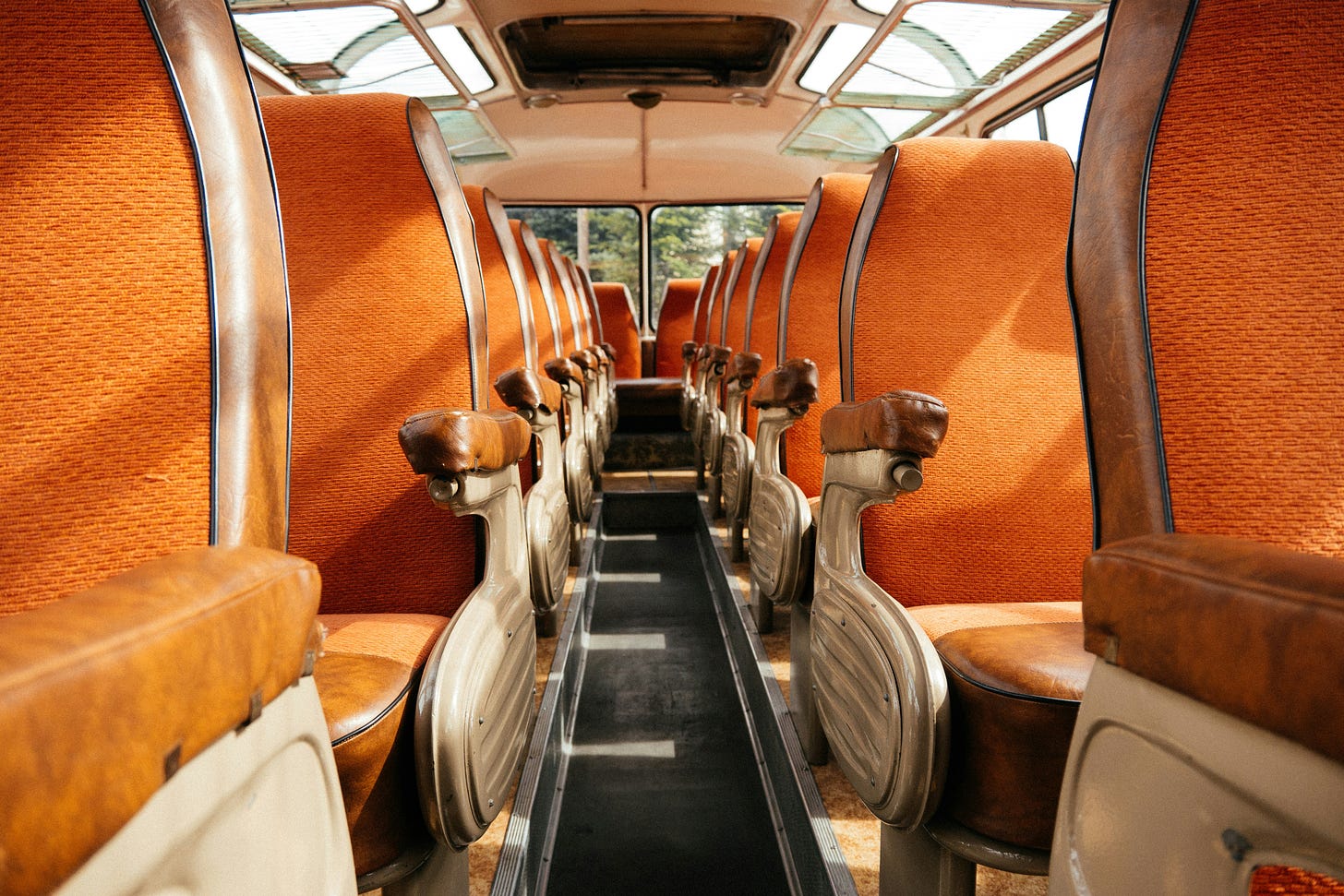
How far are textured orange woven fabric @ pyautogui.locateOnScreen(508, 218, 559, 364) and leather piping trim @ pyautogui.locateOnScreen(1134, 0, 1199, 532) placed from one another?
8.88 ft

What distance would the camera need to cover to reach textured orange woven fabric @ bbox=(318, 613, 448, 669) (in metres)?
0.94

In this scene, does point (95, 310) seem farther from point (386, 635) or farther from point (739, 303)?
point (739, 303)

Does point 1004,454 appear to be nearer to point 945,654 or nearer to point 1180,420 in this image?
point 945,654

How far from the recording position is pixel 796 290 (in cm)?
195

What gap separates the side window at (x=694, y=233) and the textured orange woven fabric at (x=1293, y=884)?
6.36 m

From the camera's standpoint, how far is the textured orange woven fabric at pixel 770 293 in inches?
105

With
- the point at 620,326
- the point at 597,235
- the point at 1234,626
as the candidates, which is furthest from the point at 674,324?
the point at 1234,626

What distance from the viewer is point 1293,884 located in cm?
54

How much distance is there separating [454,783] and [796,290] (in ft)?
4.77

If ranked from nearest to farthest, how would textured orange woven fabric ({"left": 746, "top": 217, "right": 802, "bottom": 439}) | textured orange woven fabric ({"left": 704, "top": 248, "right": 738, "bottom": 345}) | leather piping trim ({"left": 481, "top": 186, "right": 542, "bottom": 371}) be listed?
leather piping trim ({"left": 481, "top": 186, "right": 542, "bottom": 371}) → textured orange woven fabric ({"left": 746, "top": 217, "right": 802, "bottom": 439}) → textured orange woven fabric ({"left": 704, "top": 248, "right": 738, "bottom": 345})

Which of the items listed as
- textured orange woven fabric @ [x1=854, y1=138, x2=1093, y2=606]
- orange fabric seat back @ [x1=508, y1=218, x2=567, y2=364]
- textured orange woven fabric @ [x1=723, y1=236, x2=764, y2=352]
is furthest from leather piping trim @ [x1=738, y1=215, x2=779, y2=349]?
textured orange woven fabric @ [x1=854, y1=138, x2=1093, y2=606]

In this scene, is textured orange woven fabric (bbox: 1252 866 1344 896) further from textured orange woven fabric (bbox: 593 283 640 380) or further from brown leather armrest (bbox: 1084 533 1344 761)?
textured orange woven fabric (bbox: 593 283 640 380)

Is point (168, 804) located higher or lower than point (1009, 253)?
lower

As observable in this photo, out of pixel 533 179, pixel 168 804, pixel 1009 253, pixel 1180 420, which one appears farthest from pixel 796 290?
pixel 533 179
